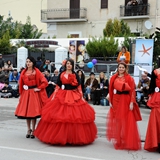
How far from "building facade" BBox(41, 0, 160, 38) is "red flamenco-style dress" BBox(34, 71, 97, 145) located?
26331mm

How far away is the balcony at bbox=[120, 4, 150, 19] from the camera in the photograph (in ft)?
108

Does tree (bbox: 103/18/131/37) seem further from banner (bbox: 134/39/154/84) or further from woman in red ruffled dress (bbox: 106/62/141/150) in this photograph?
woman in red ruffled dress (bbox: 106/62/141/150)

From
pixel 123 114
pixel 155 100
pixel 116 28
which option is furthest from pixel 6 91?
pixel 116 28

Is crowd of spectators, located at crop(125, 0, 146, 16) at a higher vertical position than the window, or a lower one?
lower

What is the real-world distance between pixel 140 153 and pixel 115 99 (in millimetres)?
1234

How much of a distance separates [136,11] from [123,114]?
89.9 feet

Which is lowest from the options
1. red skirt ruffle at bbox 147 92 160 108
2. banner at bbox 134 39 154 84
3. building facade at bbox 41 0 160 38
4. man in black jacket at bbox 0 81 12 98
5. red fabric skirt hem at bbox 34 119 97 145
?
man in black jacket at bbox 0 81 12 98

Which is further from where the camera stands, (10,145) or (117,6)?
(117,6)

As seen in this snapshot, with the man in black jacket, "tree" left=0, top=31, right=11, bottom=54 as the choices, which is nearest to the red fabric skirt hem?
the man in black jacket

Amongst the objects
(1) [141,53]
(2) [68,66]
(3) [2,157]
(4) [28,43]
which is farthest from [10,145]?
(4) [28,43]

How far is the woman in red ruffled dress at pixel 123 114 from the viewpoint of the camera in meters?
7.20

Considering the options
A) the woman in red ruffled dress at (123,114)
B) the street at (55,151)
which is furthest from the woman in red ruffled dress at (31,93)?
the woman in red ruffled dress at (123,114)

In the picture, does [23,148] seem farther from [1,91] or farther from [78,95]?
[1,91]

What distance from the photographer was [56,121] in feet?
23.8
